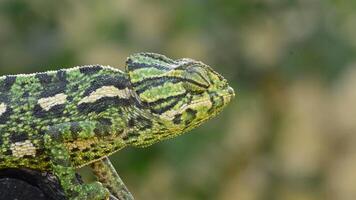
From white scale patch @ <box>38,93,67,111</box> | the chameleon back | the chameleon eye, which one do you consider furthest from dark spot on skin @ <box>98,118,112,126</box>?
the chameleon eye

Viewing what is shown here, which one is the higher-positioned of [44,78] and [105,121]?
[44,78]

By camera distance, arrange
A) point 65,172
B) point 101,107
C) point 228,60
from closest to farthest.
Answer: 1. point 65,172
2. point 101,107
3. point 228,60

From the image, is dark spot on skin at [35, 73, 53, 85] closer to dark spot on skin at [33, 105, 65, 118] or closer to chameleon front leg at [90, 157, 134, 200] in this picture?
dark spot on skin at [33, 105, 65, 118]

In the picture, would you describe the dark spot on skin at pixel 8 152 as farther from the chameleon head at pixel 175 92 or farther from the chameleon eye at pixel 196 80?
the chameleon eye at pixel 196 80

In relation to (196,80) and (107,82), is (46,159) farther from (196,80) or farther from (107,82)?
(196,80)

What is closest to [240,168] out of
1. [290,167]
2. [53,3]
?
[290,167]

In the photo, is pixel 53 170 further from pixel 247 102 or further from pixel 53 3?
pixel 247 102

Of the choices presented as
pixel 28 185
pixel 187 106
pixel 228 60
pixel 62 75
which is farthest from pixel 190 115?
pixel 228 60

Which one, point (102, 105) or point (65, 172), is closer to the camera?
point (65, 172)
